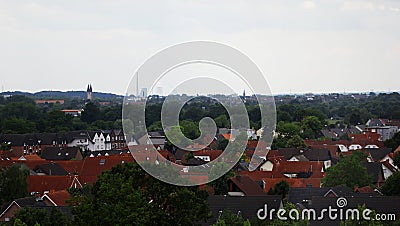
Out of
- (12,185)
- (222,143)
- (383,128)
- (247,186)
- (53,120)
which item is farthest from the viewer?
Answer: (383,128)

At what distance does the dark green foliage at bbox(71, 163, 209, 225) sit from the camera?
17.0 m

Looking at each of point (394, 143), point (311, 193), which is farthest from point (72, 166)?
point (394, 143)

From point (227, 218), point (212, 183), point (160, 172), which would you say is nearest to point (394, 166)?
point (212, 183)

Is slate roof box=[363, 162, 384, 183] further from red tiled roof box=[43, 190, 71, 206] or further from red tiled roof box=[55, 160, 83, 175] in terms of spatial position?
red tiled roof box=[43, 190, 71, 206]

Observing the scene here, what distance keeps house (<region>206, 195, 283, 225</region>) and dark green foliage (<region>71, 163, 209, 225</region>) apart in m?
6.27

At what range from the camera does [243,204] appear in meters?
25.8

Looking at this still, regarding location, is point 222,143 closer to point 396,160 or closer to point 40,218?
point 396,160

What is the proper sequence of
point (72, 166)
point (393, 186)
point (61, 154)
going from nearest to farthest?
point (393, 186) → point (72, 166) → point (61, 154)

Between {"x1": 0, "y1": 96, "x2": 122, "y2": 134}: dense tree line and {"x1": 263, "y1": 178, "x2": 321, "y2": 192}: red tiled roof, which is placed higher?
{"x1": 0, "y1": 96, "x2": 122, "y2": 134}: dense tree line

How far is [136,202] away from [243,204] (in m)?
9.32

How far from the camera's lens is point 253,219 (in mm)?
24391

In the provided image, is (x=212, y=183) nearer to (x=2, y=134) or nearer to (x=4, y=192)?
(x=4, y=192)

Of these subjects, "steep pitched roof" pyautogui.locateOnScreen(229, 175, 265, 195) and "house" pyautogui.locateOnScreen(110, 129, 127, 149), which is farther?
"house" pyautogui.locateOnScreen(110, 129, 127, 149)

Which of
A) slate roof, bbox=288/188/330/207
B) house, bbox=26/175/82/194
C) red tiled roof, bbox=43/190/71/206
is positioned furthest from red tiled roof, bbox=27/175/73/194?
slate roof, bbox=288/188/330/207
